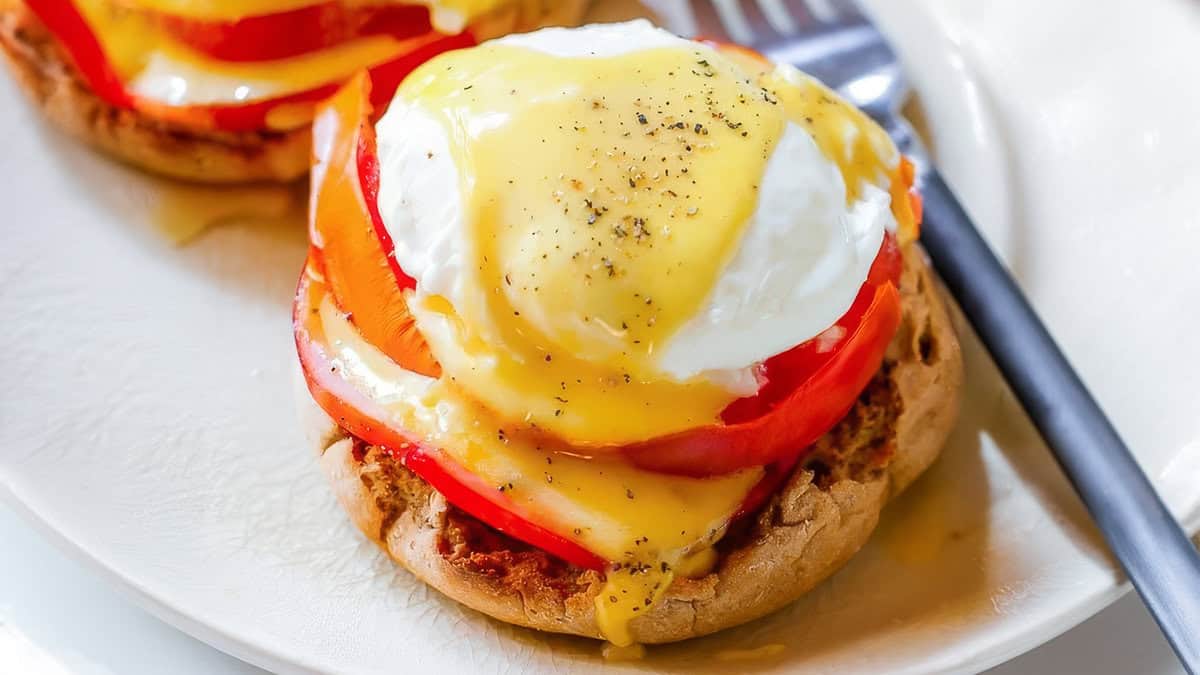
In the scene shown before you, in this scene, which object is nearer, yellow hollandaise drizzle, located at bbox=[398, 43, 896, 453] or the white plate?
yellow hollandaise drizzle, located at bbox=[398, 43, 896, 453]

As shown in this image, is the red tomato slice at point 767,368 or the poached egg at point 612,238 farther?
the red tomato slice at point 767,368

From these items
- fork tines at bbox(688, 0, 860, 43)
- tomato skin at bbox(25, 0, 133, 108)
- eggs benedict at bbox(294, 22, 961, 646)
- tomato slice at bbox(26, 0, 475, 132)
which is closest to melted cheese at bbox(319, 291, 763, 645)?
eggs benedict at bbox(294, 22, 961, 646)

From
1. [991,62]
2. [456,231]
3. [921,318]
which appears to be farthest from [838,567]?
[991,62]

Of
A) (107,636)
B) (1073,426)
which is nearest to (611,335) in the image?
(1073,426)

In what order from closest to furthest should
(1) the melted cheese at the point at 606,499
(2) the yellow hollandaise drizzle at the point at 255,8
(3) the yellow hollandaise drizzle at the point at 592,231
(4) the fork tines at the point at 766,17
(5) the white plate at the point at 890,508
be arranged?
(3) the yellow hollandaise drizzle at the point at 592,231, (1) the melted cheese at the point at 606,499, (5) the white plate at the point at 890,508, (2) the yellow hollandaise drizzle at the point at 255,8, (4) the fork tines at the point at 766,17

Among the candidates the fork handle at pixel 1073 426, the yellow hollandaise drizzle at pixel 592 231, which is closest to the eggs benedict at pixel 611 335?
the yellow hollandaise drizzle at pixel 592 231

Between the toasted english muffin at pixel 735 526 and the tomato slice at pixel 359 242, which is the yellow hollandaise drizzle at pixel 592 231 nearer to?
the tomato slice at pixel 359 242

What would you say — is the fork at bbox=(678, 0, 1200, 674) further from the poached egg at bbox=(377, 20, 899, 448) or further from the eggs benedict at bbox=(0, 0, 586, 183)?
the eggs benedict at bbox=(0, 0, 586, 183)

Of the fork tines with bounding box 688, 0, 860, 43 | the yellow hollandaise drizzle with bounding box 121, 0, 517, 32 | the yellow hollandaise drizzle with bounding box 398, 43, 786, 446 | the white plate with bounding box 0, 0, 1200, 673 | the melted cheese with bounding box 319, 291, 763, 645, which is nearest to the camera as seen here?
the yellow hollandaise drizzle with bounding box 398, 43, 786, 446

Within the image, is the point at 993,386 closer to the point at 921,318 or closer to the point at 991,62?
the point at 921,318
